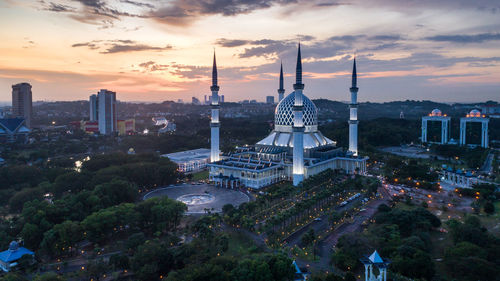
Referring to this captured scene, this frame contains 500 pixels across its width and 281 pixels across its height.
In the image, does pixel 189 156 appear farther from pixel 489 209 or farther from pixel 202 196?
pixel 489 209

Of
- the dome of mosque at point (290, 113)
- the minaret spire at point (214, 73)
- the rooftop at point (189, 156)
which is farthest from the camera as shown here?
the dome of mosque at point (290, 113)

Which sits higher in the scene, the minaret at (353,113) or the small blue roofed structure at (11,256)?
the minaret at (353,113)

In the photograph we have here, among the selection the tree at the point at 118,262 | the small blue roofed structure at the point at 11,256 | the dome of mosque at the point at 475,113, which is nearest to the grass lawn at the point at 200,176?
the small blue roofed structure at the point at 11,256

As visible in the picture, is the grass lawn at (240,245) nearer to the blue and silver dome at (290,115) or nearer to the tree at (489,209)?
the tree at (489,209)

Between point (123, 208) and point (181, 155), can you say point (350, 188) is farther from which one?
point (181, 155)

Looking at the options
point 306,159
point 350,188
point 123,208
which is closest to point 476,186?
point 350,188
